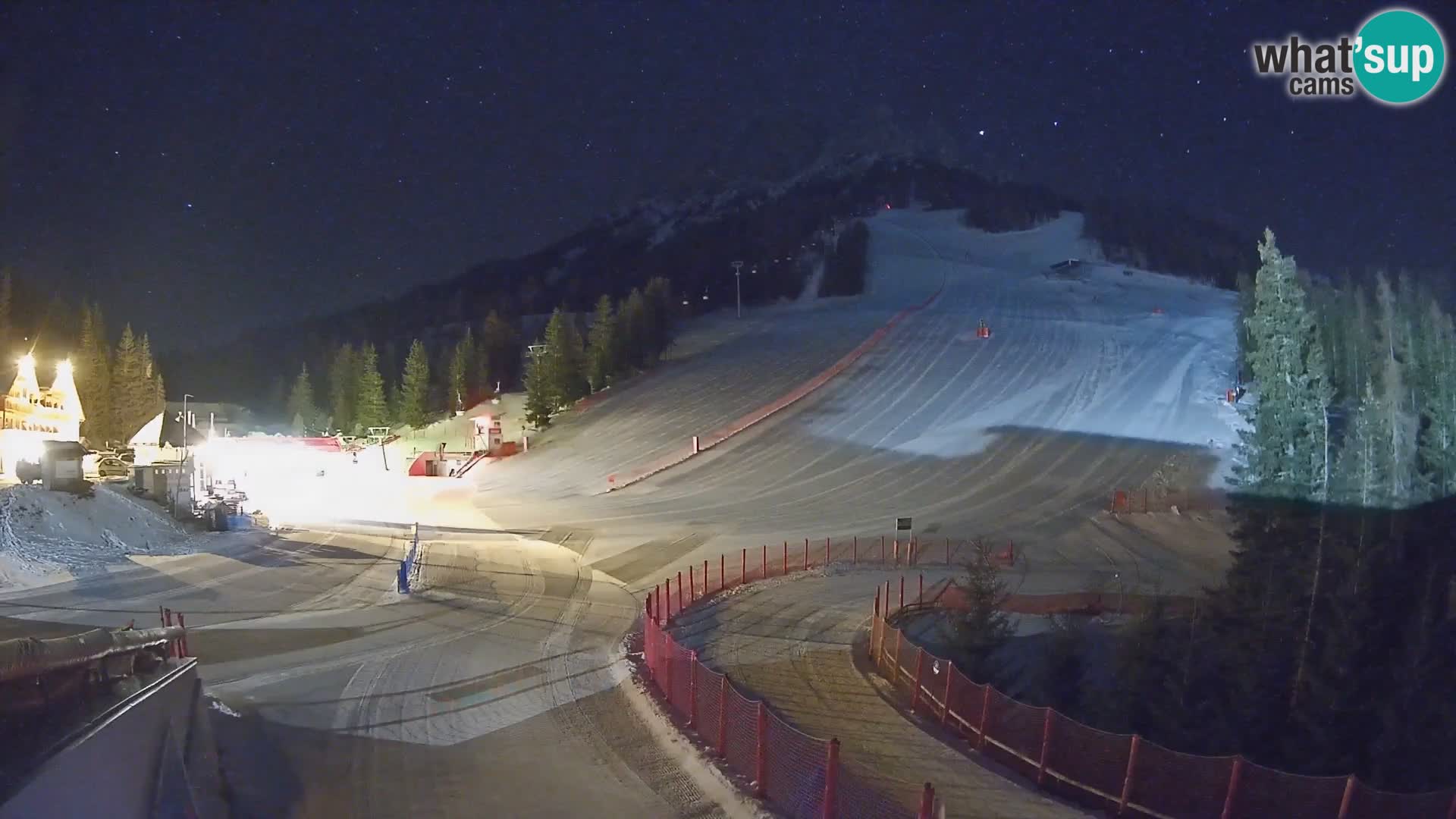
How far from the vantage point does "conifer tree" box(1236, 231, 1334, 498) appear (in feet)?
A: 67.7

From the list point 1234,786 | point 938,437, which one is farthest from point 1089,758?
point 938,437

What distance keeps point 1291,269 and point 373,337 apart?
583 ft

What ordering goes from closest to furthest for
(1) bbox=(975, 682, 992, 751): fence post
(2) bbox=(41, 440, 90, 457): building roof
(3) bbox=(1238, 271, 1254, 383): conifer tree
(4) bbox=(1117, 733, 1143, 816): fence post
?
(4) bbox=(1117, 733, 1143, 816): fence post < (1) bbox=(975, 682, 992, 751): fence post < (2) bbox=(41, 440, 90, 457): building roof < (3) bbox=(1238, 271, 1254, 383): conifer tree

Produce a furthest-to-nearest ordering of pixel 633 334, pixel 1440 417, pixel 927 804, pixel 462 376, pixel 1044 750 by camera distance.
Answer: pixel 462 376 < pixel 633 334 < pixel 1440 417 < pixel 1044 750 < pixel 927 804

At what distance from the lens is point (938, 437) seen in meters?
46.0

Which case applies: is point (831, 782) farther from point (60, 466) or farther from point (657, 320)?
point (657, 320)

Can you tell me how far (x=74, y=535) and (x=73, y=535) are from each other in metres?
0.04

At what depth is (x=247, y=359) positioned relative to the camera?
176 metres

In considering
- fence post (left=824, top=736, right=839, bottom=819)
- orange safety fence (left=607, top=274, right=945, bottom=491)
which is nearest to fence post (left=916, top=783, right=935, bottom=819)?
fence post (left=824, top=736, right=839, bottom=819)

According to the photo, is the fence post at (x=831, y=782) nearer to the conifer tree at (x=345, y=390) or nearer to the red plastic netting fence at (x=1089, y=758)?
the red plastic netting fence at (x=1089, y=758)

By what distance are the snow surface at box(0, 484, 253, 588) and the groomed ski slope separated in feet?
34.7

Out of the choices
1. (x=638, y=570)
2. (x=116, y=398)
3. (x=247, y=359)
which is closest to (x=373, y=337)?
(x=247, y=359)

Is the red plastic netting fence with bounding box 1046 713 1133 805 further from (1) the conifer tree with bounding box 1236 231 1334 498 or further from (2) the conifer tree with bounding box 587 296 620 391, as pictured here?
(2) the conifer tree with bounding box 587 296 620 391

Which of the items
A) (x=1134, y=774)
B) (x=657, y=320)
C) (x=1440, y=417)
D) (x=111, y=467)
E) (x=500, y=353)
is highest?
(x=657, y=320)
